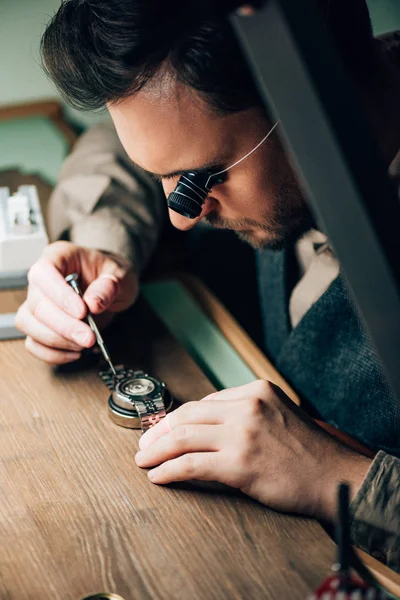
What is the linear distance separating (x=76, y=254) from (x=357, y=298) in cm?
92

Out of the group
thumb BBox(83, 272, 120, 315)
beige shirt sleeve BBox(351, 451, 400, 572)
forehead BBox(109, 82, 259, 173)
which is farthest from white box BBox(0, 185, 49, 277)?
beige shirt sleeve BBox(351, 451, 400, 572)

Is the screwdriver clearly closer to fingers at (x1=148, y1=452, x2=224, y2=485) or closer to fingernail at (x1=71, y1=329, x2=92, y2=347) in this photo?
fingernail at (x1=71, y1=329, x2=92, y2=347)

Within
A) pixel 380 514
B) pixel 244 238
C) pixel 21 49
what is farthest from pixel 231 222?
pixel 21 49

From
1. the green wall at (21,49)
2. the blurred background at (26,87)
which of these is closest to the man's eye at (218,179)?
the blurred background at (26,87)

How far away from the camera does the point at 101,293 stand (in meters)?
1.35

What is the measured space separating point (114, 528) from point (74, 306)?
482mm

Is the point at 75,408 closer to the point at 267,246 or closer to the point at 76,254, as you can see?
the point at 76,254

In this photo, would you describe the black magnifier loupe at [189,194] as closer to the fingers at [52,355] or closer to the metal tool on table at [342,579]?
the fingers at [52,355]

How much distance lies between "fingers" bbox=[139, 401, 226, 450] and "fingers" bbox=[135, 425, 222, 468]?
13 mm

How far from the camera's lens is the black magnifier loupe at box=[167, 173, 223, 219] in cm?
118

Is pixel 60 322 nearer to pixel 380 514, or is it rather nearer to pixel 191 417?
pixel 191 417

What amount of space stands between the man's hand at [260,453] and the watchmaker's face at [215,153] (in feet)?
1.28

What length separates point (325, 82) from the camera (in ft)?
1.87

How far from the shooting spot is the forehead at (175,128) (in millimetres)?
1111
